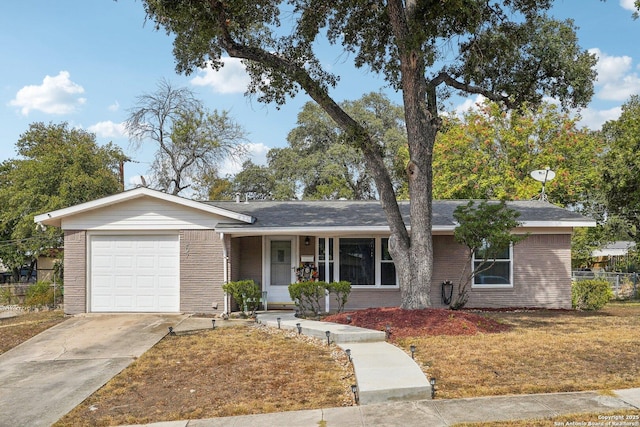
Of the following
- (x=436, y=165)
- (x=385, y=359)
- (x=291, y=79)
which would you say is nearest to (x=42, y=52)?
(x=291, y=79)

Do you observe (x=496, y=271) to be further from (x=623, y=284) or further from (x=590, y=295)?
(x=623, y=284)

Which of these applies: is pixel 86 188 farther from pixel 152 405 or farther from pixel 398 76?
pixel 152 405

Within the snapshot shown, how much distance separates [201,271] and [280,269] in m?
2.41

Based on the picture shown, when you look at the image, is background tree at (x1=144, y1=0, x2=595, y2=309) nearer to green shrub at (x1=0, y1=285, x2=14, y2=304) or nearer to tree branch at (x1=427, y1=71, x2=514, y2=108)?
tree branch at (x1=427, y1=71, x2=514, y2=108)

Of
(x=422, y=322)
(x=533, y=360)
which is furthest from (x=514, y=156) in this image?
(x=533, y=360)

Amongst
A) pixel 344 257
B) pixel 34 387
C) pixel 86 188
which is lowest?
pixel 34 387

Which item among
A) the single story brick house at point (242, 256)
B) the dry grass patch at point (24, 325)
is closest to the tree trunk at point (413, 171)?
the single story brick house at point (242, 256)

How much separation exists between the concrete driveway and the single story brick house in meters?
0.86

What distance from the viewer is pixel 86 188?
1093 inches

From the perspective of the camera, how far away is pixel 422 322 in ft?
32.2

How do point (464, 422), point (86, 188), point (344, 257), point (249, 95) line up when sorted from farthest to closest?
point (86, 188), point (344, 257), point (249, 95), point (464, 422)

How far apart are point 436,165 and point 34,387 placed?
24.3m

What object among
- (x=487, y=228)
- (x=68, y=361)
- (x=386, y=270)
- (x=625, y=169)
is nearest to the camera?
(x=68, y=361)

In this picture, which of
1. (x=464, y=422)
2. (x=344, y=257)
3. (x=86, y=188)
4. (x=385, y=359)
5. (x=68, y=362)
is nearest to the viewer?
(x=464, y=422)
